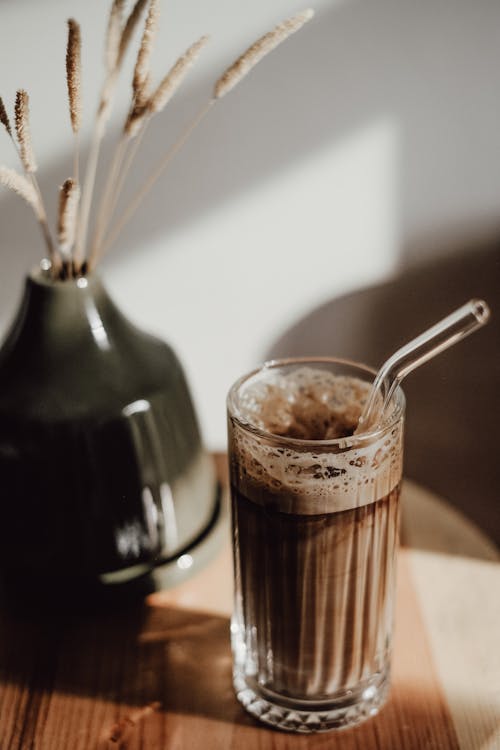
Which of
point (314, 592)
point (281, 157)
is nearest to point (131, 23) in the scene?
point (281, 157)

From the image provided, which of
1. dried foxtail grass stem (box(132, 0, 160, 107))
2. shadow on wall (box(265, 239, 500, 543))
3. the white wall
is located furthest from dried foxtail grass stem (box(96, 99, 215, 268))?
shadow on wall (box(265, 239, 500, 543))

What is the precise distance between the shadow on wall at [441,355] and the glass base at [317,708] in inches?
17.0

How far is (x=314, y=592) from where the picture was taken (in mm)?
531

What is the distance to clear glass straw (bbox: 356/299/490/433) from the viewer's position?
1.56 ft

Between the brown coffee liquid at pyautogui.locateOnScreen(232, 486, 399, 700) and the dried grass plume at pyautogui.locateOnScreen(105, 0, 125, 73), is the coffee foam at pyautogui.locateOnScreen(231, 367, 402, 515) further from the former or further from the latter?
the dried grass plume at pyautogui.locateOnScreen(105, 0, 125, 73)

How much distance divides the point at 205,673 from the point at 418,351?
315 mm

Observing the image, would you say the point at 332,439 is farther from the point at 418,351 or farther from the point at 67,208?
the point at 67,208

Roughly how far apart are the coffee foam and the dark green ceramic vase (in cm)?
12

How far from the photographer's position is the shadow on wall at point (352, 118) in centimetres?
76

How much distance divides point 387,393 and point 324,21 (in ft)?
1.39

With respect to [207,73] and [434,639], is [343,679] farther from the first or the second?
[207,73]

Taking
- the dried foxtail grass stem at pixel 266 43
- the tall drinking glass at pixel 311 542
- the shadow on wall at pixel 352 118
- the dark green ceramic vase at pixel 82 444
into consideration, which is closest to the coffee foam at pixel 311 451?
the tall drinking glass at pixel 311 542

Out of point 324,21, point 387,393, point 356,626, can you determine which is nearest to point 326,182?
point 324,21

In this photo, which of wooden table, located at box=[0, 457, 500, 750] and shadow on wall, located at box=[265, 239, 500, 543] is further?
shadow on wall, located at box=[265, 239, 500, 543]
